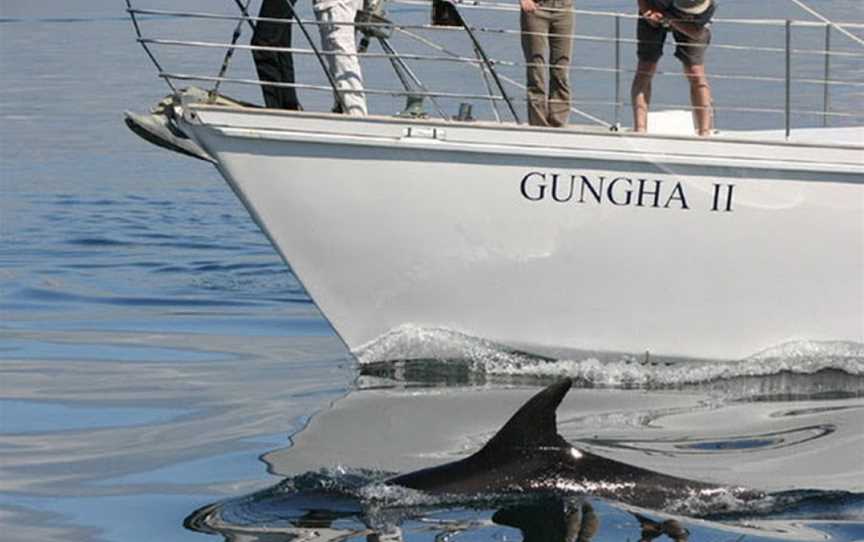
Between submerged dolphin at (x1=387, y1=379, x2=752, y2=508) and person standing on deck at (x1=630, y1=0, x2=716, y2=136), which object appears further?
person standing on deck at (x1=630, y1=0, x2=716, y2=136)

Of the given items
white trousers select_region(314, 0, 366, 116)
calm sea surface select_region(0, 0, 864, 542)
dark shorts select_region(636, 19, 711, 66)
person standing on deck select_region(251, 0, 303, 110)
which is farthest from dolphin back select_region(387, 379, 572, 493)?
person standing on deck select_region(251, 0, 303, 110)

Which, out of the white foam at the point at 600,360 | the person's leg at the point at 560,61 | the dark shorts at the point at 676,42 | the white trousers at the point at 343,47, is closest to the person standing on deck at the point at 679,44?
the dark shorts at the point at 676,42

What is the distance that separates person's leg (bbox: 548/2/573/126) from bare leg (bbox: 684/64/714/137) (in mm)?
892

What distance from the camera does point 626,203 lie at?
13.9 m

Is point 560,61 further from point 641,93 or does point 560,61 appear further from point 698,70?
point 698,70

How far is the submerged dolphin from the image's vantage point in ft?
34.5

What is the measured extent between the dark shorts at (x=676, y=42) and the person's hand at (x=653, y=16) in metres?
0.09

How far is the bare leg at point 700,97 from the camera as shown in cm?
1408

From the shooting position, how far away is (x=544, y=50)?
1421cm

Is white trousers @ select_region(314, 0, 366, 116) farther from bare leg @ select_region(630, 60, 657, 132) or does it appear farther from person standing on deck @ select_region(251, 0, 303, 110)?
bare leg @ select_region(630, 60, 657, 132)

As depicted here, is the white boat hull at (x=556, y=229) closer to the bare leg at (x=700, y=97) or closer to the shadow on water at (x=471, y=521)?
the bare leg at (x=700, y=97)

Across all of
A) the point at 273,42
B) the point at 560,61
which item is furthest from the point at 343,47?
the point at 560,61

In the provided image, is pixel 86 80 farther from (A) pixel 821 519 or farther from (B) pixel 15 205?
(A) pixel 821 519

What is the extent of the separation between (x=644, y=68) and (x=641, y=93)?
0.62ft
